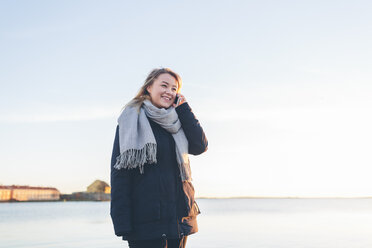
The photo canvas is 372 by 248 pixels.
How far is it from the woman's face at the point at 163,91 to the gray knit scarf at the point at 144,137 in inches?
2.8

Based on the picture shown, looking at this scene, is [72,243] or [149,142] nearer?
[149,142]

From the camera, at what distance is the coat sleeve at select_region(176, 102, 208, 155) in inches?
116

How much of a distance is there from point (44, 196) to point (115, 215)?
11119 centimetres

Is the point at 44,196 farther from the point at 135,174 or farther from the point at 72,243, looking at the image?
the point at 135,174

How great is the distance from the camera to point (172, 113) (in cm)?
290

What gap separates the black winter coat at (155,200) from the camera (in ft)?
8.82

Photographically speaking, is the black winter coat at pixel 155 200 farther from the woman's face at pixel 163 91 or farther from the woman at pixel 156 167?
the woman's face at pixel 163 91

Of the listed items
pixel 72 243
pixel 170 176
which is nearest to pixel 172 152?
pixel 170 176

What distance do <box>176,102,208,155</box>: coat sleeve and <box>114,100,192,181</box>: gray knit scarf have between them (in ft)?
0.12

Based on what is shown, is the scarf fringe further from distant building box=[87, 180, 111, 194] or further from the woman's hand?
distant building box=[87, 180, 111, 194]

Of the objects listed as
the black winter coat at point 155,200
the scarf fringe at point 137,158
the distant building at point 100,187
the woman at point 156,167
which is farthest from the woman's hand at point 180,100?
the distant building at point 100,187

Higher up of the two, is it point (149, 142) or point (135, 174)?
point (149, 142)

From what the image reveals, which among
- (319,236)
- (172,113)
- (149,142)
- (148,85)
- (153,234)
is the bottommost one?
(319,236)

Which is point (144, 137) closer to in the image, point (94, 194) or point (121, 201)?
point (121, 201)
